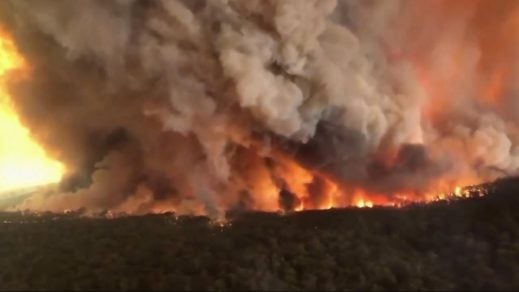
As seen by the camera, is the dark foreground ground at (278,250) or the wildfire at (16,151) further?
the wildfire at (16,151)

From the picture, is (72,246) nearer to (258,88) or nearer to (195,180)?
(195,180)

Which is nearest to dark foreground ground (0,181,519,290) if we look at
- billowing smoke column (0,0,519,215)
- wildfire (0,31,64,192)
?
billowing smoke column (0,0,519,215)

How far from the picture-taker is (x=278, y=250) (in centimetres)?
1238

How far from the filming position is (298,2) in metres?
14.0

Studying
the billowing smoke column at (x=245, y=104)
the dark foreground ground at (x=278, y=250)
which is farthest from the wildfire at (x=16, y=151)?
the dark foreground ground at (x=278, y=250)

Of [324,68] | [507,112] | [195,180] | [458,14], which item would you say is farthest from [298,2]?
[507,112]

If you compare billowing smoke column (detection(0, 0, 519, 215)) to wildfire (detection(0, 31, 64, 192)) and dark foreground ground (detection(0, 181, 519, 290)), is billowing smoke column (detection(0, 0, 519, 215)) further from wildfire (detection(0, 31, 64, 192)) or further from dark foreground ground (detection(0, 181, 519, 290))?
dark foreground ground (detection(0, 181, 519, 290))

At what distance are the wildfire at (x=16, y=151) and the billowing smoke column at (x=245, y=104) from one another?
44 centimetres

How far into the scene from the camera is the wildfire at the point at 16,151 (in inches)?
620

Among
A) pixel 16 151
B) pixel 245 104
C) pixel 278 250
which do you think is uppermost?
pixel 16 151

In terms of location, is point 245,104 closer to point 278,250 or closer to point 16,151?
point 278,250

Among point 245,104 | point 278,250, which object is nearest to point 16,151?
point 245,104

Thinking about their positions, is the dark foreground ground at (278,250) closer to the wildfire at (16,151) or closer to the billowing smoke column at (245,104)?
the billowing smoke column at (245,104)

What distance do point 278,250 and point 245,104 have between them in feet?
9.30
